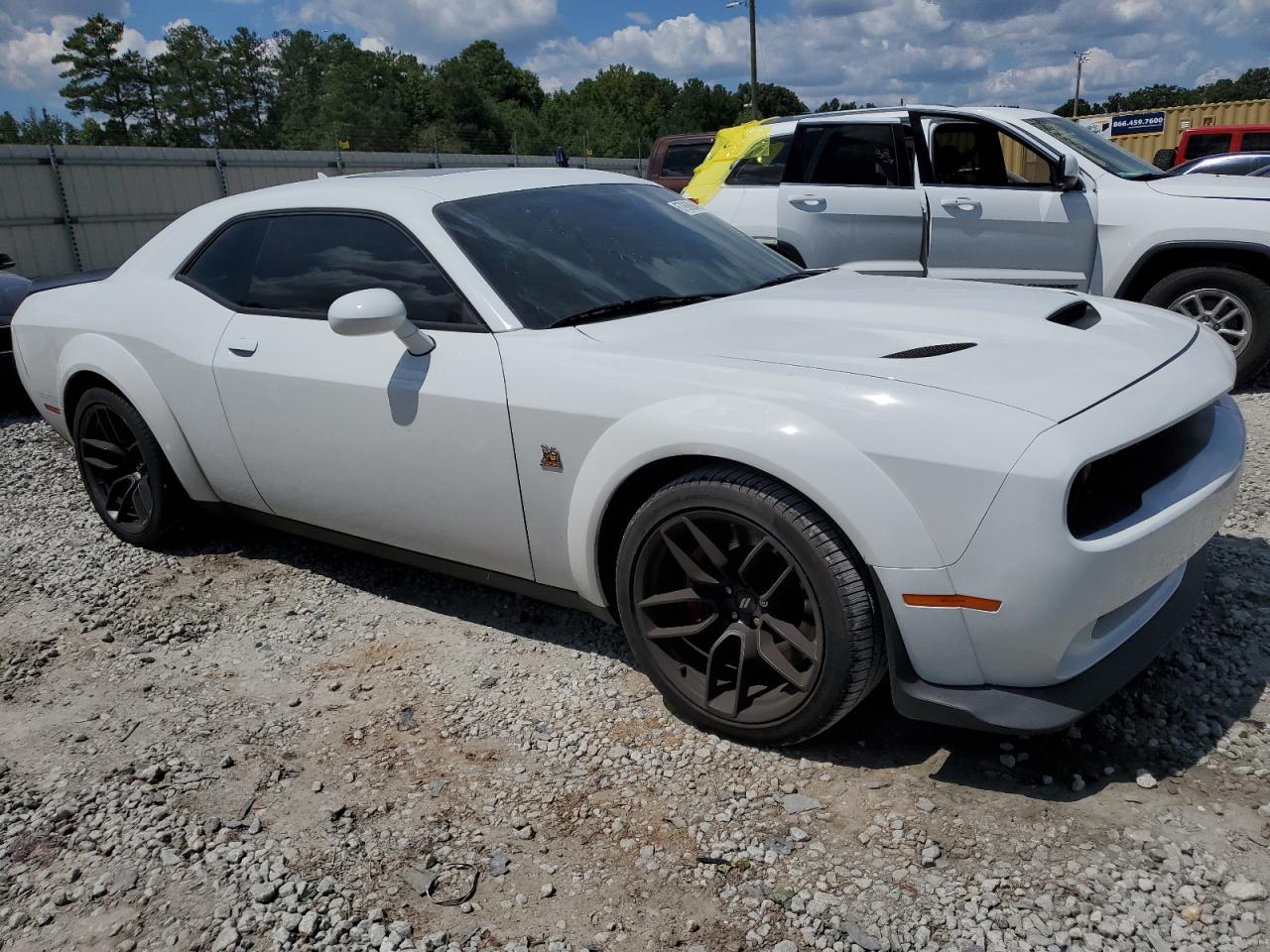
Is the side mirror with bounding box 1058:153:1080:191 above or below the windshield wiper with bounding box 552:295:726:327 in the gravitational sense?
above

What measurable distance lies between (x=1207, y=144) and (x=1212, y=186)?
690 inches

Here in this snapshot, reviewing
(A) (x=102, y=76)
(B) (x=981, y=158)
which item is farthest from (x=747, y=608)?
(A) (x=102, y=76)

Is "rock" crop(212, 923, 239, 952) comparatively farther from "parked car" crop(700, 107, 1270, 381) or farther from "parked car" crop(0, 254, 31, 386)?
"parked car" crop(0, 254, 31, 386)

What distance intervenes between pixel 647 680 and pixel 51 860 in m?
1.69

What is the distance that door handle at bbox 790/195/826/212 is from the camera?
22.3ft

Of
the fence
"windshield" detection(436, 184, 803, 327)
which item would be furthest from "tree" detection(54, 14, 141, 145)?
"windshield" detection(436, 184, 803, 327)

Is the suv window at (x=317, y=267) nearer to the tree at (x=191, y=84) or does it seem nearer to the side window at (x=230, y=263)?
the side window at (x=230, y=263)

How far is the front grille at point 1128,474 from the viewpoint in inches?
89.7

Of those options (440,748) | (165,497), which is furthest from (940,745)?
(165,497)

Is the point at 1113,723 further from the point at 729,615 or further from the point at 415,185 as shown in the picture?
the point at 415,185

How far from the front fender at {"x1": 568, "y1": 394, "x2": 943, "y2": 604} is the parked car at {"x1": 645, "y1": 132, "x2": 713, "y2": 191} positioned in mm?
12514

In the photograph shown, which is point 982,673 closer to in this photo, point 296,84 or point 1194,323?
point 1194,323

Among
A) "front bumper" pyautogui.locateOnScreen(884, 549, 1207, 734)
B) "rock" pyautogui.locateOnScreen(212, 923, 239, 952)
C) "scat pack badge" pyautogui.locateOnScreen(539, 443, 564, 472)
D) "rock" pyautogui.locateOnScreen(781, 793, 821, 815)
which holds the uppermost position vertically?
"scat pack badge" pyautogui.locateOnScreen(539, 443, 564, 472)

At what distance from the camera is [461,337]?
303 cm
